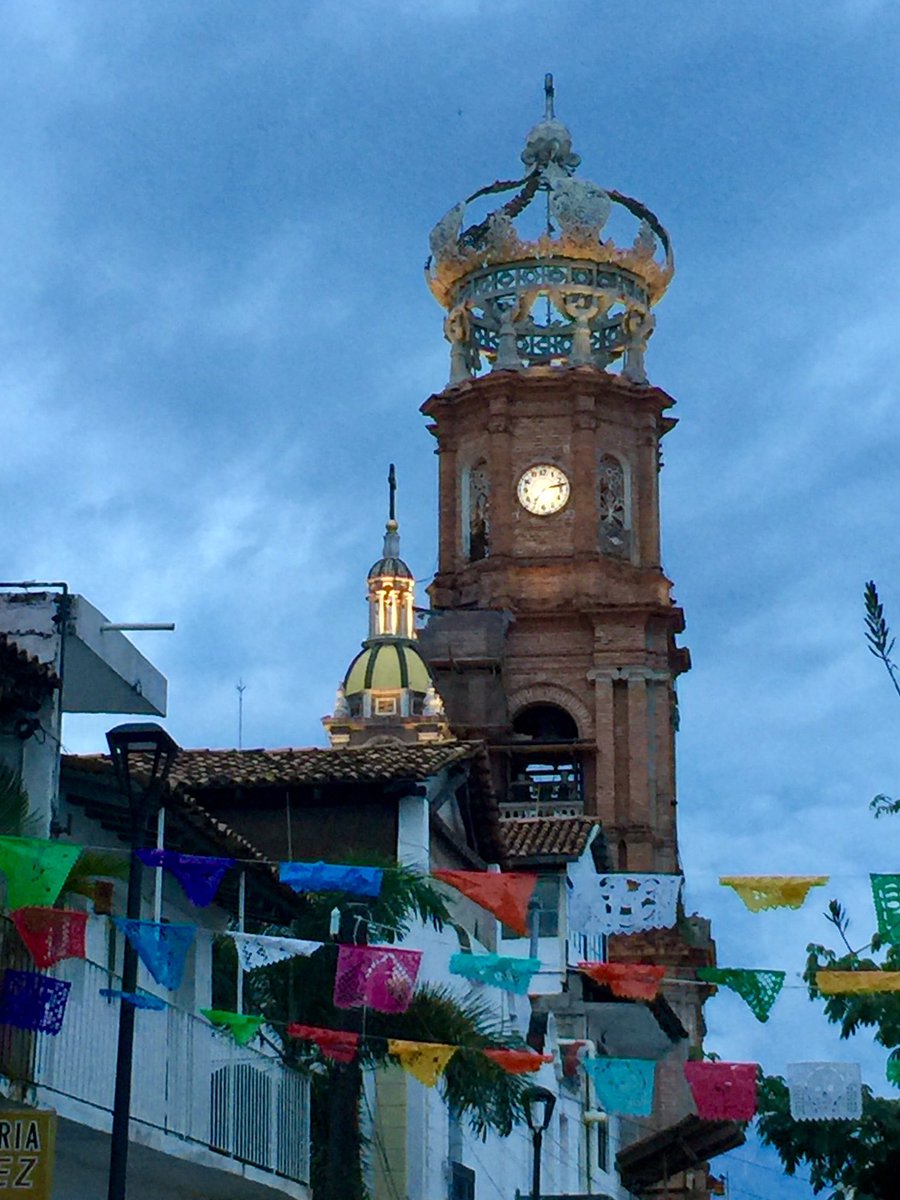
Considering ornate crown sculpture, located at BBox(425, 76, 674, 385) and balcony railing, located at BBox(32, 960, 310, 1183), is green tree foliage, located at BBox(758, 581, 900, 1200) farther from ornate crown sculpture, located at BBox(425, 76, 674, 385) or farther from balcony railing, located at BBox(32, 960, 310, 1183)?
ornate crown sculpture, located at BBox(425, 76, 674, 385)

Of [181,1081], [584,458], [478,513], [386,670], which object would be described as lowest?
[181,1081]

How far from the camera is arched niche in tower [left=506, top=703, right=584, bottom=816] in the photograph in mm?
82875

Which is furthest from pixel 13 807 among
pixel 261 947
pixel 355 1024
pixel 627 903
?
pixel 627 903

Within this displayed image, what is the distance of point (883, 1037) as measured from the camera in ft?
131

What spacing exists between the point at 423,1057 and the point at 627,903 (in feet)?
15.7

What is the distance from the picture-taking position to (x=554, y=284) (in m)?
88.4

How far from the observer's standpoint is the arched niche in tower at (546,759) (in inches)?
3263

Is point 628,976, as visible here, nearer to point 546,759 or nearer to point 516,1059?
point 516,1059

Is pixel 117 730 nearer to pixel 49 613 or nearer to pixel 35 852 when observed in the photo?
pixel 35 852

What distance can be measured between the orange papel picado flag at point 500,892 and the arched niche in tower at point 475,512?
59.0 m

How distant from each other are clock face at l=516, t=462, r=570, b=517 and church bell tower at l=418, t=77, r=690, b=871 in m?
0.04

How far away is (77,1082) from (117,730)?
10.8 feet

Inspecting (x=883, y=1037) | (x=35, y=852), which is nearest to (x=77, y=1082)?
(x=35, y=852)

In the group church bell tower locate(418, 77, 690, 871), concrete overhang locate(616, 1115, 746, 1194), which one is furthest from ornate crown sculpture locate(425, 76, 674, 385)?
concrete overhang locate(616, 1115, 746, 1194)
